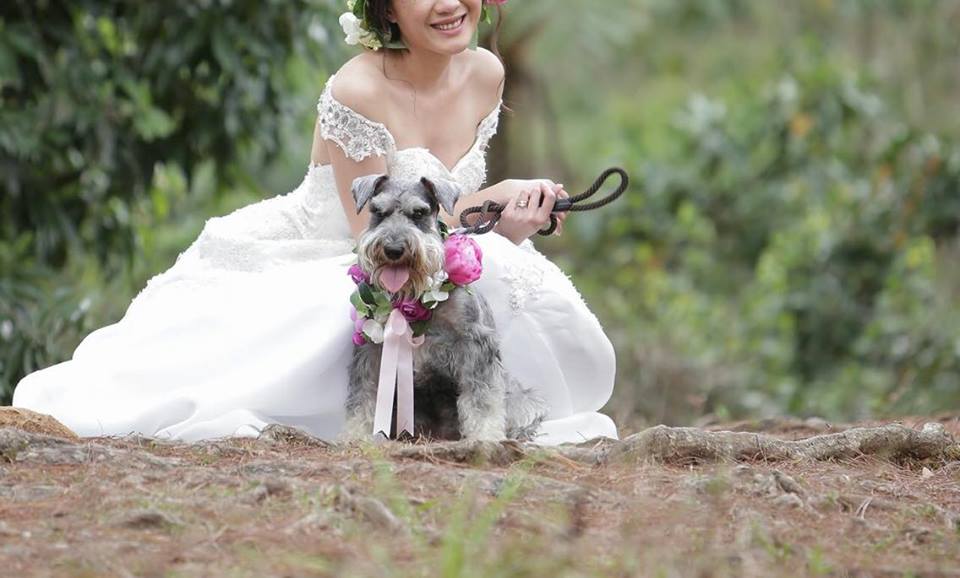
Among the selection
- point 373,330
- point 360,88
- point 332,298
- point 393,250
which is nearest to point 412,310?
point 373,330

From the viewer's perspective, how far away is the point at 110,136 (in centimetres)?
829

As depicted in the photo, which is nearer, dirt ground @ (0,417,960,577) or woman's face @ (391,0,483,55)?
dirt ground @ (0,417,960,577)

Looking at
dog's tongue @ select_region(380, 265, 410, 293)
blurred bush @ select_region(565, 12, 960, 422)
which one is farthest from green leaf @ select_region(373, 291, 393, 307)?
blurred bush @ select_region(565, 12, 960, 422)

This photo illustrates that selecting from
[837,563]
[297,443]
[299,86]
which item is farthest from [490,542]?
[299,86]

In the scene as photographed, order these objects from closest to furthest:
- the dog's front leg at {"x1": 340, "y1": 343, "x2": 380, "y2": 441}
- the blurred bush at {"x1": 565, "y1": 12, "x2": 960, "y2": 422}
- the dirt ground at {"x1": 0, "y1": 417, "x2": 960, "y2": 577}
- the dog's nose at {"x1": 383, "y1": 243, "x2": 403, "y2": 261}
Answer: the dirt ground at {"x1": 0, "y1": 417, "x2": 960, "y2": 577} < the dog's nose at {"x1": 383, "y1": 243, "x2": 403, "y2": 261} < the dog's front leg at {"x1": 340, "y1": 343, "x2": 380, "y2": 441} < the blurred bush at {"x1": 565, "y1": 12, "x2": 960, "y2": 422}

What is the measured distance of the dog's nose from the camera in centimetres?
455

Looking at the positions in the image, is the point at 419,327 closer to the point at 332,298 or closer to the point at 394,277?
the point at 394,277

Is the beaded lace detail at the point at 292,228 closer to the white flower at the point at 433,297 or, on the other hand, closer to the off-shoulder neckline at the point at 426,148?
the off-shoulder neckline at the point at 426,148

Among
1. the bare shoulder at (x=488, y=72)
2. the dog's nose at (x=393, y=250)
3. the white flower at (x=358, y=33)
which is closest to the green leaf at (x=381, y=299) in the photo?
the dog's nose at (x=393, y=250)

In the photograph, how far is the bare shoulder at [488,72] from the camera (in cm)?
586

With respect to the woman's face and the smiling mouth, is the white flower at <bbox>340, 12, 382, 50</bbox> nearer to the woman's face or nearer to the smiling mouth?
the woman's face

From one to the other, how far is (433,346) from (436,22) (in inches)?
53.3

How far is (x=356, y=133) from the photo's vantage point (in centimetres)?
541

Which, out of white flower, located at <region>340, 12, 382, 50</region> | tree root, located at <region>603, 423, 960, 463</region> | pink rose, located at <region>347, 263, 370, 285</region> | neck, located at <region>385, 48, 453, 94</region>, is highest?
white flower, located at <region>340, 12, 382, 50</region>
